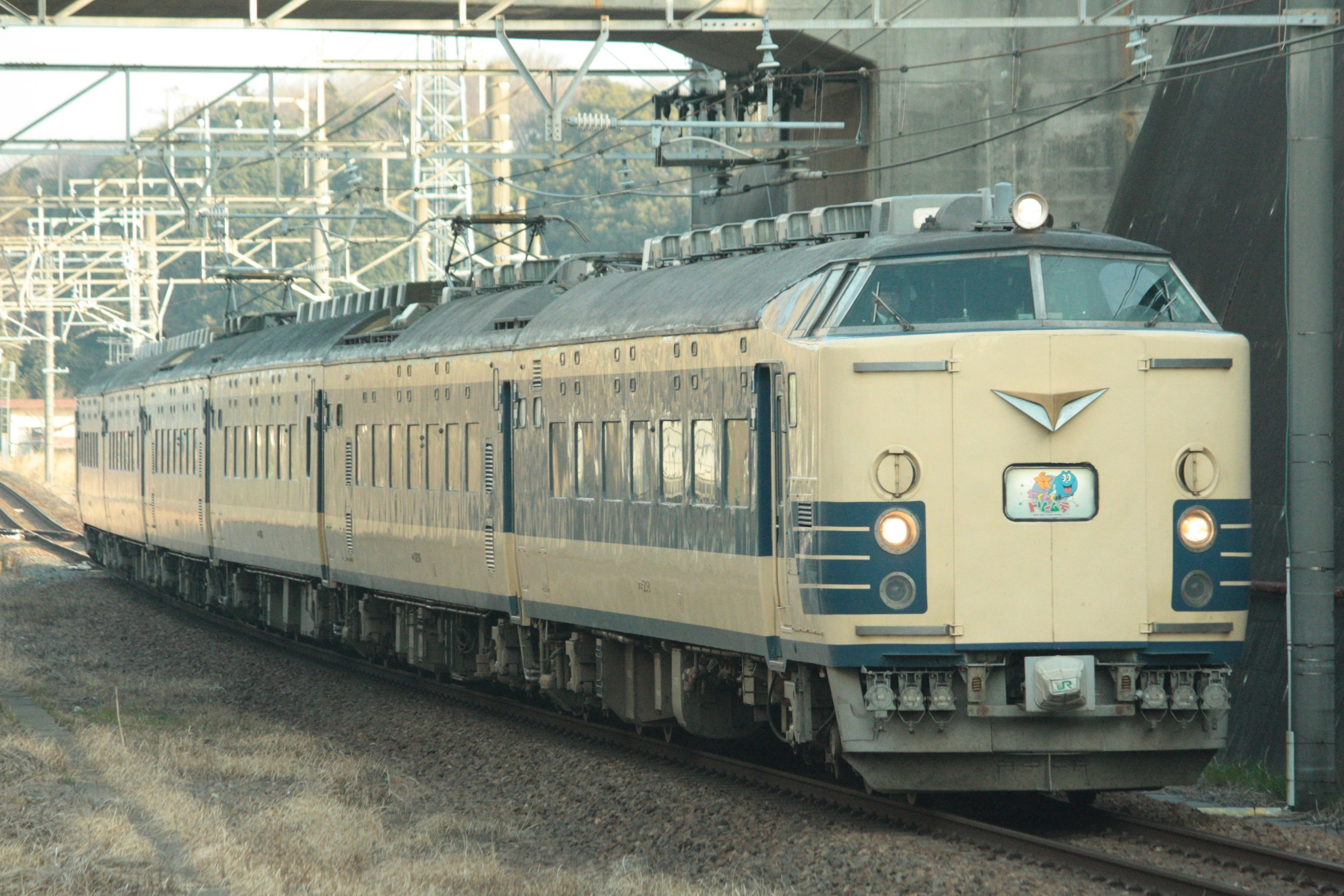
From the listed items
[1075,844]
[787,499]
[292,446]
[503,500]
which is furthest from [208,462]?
[1075,844]

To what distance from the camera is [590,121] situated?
2212cm

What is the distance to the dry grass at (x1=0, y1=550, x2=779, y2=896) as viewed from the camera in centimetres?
1000

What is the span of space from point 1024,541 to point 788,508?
1.48 m

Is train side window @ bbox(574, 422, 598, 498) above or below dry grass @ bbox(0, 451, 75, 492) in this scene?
above

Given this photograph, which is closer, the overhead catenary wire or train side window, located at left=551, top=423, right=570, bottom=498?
the overhead catenary wire

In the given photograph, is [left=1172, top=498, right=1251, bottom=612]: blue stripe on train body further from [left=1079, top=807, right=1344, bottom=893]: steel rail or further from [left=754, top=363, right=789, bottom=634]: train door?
[left=754, top=363, right=789, bottom=634]: train door

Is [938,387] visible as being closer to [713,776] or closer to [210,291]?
[713,776]

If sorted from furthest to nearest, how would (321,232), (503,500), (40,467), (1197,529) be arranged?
(40,467) < (321,232) < (503,500) < (1197,529)

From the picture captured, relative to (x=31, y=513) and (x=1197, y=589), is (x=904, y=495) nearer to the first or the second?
(x=1197, y=589)

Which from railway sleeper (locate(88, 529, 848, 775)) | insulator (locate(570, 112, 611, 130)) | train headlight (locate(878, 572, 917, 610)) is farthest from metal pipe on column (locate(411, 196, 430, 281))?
train headlight (locate(878, 572, 917, 610))

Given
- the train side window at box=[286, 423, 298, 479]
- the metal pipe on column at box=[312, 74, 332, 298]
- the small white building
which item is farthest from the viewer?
the small white building

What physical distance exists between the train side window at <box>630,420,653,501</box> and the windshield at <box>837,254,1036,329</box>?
9.82ft

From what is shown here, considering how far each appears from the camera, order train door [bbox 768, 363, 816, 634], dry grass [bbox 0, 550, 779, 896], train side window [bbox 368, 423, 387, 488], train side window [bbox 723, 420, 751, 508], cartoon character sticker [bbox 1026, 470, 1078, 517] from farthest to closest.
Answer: train side window [bbox 368, 423, 387, 488]
train side window [bbox 723, 420, 751, 508]
train door [bbox 768, 363, 816, 634]
cartoon character sticker [bbox 1026, 470, 1078, 517]
dry grass [bbox 0, 550, 779, 896]

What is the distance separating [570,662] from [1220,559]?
6.60 m
